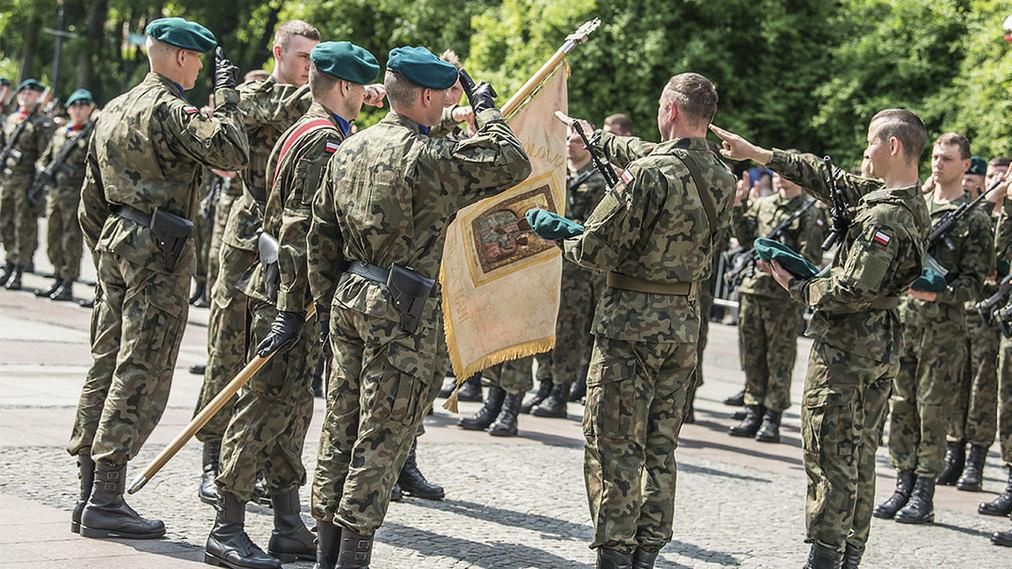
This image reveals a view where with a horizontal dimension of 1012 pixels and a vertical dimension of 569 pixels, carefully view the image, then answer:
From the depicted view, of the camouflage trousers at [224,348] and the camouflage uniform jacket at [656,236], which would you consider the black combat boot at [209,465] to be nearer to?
the camouflage trousers at [224,348]

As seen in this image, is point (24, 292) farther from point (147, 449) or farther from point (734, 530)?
point (734, 530)

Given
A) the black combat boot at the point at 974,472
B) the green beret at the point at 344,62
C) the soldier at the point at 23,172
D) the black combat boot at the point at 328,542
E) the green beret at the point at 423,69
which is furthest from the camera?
the soldier at the point at 23,172

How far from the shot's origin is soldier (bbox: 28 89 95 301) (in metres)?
15.8

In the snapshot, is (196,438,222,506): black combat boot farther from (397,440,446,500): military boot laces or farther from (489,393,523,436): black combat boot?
(489,393,523,436): black combat boot

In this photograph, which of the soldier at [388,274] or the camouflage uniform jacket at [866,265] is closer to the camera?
the soldier at [388,274]

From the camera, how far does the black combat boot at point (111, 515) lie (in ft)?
20.9

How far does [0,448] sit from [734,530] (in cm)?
436

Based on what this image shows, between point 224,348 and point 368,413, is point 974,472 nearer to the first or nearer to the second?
point 224,348

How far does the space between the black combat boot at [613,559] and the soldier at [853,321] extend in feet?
3.48

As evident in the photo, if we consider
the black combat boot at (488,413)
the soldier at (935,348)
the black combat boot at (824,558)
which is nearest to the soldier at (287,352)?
the black combat boot at (824,558)

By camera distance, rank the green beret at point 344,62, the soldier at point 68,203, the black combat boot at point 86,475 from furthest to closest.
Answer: the soldier at point 68,203 → the black combat boot at point 86,475 → the green beret at point 344,62

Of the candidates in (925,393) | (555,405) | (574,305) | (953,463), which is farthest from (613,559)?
(574,305)

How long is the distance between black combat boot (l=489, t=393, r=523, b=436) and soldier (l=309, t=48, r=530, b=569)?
4439 millimetres

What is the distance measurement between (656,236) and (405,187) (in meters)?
1.30
